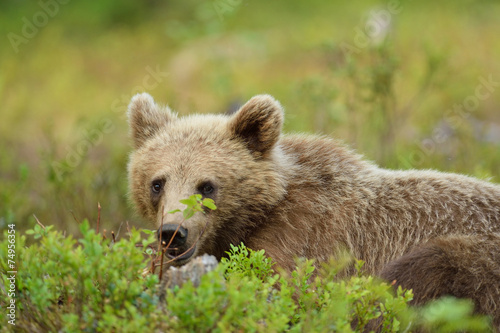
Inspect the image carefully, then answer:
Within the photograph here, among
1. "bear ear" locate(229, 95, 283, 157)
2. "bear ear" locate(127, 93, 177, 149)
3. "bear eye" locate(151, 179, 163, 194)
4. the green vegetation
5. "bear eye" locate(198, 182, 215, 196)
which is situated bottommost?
the green vegetation

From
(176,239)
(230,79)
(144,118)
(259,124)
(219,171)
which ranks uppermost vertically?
(230,79)

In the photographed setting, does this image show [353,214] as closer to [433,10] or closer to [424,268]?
[424,268]

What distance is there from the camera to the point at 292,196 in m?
5.05

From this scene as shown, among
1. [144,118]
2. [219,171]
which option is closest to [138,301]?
[219,171]

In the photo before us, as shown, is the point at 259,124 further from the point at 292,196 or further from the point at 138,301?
the point at 138,301

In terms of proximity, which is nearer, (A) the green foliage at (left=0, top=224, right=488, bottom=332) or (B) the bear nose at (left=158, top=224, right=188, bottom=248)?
(A) the green foliage at (left=0, top=224, right=488, bottom=332)

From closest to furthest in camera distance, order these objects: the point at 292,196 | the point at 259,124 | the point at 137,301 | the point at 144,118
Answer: the point at 137,301
the point at 292,196
the point at 259,124
the point at 144,118

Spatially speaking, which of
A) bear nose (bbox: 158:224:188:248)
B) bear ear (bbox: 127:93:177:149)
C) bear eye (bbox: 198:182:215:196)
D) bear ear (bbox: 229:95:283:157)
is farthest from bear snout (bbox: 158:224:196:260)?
bear ear (bbox: 127:93:177:149)

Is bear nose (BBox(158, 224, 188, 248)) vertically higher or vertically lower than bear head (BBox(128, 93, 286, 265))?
lower

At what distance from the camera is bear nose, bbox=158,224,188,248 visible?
4.24m

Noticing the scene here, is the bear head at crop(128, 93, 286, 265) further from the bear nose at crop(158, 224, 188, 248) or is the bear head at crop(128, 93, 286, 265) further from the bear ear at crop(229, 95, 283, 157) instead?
the bear nose at crop(158, 224, 188, 248)

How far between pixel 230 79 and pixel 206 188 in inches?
332

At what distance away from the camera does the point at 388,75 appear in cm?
882

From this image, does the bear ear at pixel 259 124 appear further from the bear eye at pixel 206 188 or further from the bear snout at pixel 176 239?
the bear snout at pixel 176 239
